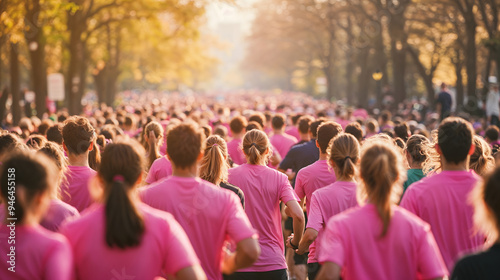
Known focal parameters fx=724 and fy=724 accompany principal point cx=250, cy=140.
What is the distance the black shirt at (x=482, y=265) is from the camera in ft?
10.4

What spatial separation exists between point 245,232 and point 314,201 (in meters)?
1.51

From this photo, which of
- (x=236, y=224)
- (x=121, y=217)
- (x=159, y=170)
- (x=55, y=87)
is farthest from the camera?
(x=55, y=87)

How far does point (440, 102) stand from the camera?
22469 millimetres

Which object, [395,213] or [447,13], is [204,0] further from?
[395,213]

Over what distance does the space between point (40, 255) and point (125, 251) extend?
405mm

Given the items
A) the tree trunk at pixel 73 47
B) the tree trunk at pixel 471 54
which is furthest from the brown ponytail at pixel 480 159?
the tree trunk at pixel 73 47

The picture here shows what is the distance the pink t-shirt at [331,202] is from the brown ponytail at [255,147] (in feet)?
3.87

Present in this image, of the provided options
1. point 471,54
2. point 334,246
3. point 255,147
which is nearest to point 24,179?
point 334,246

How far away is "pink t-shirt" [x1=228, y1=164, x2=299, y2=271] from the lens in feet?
20.4

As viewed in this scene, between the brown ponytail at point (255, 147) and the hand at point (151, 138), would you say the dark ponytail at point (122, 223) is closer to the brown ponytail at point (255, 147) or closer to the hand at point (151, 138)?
the brown ponytail at point (255, 147)

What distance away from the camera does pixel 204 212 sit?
13.5ft

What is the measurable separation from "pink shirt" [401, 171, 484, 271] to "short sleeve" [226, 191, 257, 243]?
1.21 metres

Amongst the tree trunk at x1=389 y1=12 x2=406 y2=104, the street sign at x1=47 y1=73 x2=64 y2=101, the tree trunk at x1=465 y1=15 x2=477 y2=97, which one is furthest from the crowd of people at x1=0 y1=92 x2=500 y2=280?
the tree trunk at x1=389 y1=12 x2=406 y2=104

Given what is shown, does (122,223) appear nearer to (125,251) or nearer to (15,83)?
(125,251)
